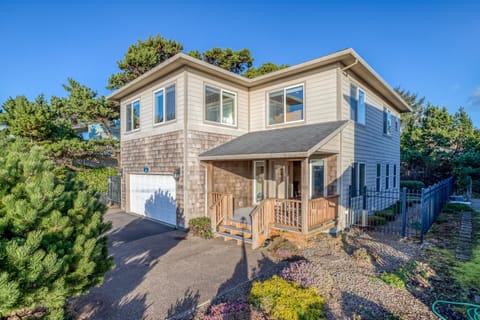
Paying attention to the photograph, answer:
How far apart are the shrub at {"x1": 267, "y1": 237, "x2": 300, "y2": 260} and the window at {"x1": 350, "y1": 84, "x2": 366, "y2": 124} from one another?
5.38 metres

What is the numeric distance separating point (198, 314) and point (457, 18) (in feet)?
49.2

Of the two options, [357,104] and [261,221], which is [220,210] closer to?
[261,221]

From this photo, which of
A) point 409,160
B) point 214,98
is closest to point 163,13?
point 214,98

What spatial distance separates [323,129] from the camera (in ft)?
25.6

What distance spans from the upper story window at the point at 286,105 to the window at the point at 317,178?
1893 mm

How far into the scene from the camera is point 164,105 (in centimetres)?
966

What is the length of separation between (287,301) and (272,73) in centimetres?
802

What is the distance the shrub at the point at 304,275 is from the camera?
4367 mm

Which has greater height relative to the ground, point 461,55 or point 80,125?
point 461,55

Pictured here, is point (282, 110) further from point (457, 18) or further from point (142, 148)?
point (457, 18)

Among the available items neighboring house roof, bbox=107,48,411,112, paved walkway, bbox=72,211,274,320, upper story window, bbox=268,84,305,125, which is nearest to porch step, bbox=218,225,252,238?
paved walkway, bbox=72,211,274,320

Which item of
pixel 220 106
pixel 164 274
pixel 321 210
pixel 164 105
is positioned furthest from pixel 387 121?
pixel 164 274

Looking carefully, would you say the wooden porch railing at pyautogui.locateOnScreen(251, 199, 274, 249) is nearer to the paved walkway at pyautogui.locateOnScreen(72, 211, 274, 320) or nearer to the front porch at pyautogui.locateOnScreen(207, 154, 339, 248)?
the front porch at pyautogui.locateOnScreen(207, 154, 339, 248)

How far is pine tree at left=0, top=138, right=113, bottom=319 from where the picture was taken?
2109mm
